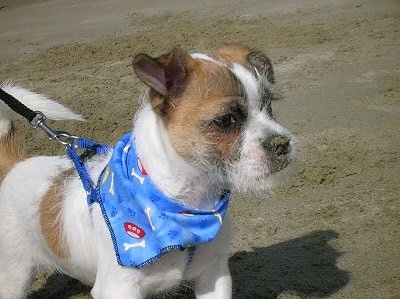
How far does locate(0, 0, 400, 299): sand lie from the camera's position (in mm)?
3809

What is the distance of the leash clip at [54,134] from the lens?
3.33 meters

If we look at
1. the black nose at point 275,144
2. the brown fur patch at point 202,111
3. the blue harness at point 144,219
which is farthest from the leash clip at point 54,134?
the black nose at point 275,144

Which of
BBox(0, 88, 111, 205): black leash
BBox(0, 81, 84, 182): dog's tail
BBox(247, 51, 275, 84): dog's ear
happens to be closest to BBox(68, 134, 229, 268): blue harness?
BBox(0, 88, 111, 205): black leash

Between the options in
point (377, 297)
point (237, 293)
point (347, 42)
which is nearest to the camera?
point (377, 297)

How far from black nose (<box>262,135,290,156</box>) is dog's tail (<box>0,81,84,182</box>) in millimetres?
1507

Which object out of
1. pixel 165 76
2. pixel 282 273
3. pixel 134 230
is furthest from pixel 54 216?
pixel 282 273

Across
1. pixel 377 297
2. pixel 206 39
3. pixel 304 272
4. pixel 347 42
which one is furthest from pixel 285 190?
pixel 206 39

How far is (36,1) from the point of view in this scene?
13953 mm

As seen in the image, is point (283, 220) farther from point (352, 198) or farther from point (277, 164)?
point (277, 164)

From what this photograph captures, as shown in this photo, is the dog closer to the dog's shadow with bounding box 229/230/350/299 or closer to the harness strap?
the harness strap

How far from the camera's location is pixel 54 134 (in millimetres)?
3375

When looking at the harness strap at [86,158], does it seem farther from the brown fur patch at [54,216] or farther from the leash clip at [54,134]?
the brown fur patch at [54,216]

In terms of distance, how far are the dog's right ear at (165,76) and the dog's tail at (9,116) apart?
1.18 meters

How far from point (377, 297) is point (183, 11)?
7903 mm
